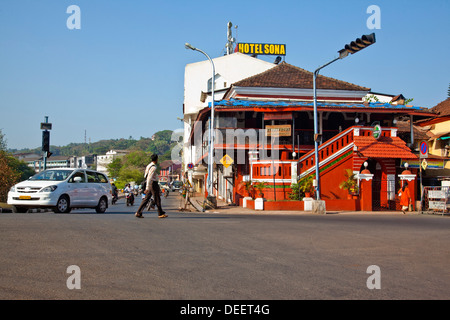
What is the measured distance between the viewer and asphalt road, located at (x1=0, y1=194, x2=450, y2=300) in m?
5.23

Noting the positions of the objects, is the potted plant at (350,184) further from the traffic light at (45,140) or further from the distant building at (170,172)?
the distant building at (170,172)

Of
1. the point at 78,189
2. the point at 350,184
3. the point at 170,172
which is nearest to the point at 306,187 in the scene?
the point at 350,184

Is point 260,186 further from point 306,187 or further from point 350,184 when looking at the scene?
point 350,184

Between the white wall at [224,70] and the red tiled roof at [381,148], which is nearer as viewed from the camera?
the red tiled roof at [381,148]

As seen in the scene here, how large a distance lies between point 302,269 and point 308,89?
30.1 m

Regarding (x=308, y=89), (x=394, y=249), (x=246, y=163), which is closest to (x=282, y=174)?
(x=246, y=163)

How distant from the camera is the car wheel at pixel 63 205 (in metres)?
15.7

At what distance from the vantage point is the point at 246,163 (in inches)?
1153

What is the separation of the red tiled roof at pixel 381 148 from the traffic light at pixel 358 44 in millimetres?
6667

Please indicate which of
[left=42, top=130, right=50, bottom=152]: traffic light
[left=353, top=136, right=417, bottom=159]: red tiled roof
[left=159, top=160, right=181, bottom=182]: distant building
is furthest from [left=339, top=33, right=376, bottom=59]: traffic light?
[left=159, top=160, right=181, bottom=182]: distant building

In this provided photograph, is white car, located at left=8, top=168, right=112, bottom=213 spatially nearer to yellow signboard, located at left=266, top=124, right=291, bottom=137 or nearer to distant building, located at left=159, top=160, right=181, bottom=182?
yellow signboard, located at left=266, top=124, right=291, bottom=137

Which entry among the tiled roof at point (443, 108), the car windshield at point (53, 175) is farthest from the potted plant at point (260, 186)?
the tiled roof at point (443, 108)

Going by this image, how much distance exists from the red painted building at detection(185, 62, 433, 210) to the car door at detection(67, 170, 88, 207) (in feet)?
32.4
